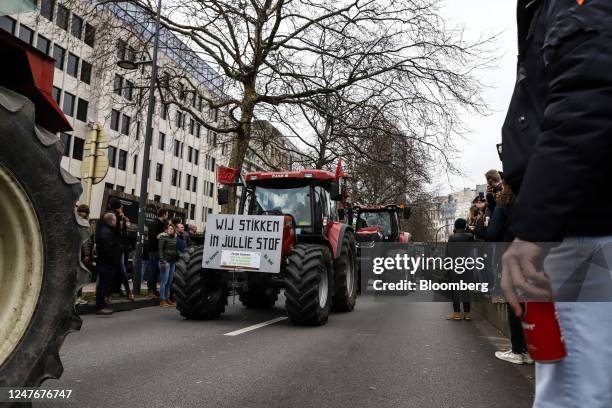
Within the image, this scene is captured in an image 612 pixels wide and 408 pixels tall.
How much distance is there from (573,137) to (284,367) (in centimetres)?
390

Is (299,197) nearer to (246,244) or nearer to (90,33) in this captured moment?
(246,244)

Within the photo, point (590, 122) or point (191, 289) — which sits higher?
point (590, 122)

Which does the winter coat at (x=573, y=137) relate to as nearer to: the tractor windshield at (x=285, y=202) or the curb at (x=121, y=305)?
the tractor windshield at (x=285, y=202)

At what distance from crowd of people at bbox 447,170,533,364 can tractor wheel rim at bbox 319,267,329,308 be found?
6.45 ft

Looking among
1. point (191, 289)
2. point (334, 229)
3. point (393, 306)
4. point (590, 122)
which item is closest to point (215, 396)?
point (590, 122)

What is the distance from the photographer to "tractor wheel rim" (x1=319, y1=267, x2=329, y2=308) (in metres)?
7.68

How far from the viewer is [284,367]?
466cm

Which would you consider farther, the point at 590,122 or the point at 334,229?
the point at 334,229

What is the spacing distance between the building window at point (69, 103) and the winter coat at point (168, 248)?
28052 mm

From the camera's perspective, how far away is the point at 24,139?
Result: 264 cm

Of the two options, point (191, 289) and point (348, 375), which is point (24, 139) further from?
point (191, 289)

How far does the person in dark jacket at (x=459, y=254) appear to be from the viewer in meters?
4.47

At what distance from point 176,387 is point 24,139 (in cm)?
214

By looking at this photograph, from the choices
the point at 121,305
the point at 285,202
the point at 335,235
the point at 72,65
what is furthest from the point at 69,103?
the point at 335,235
